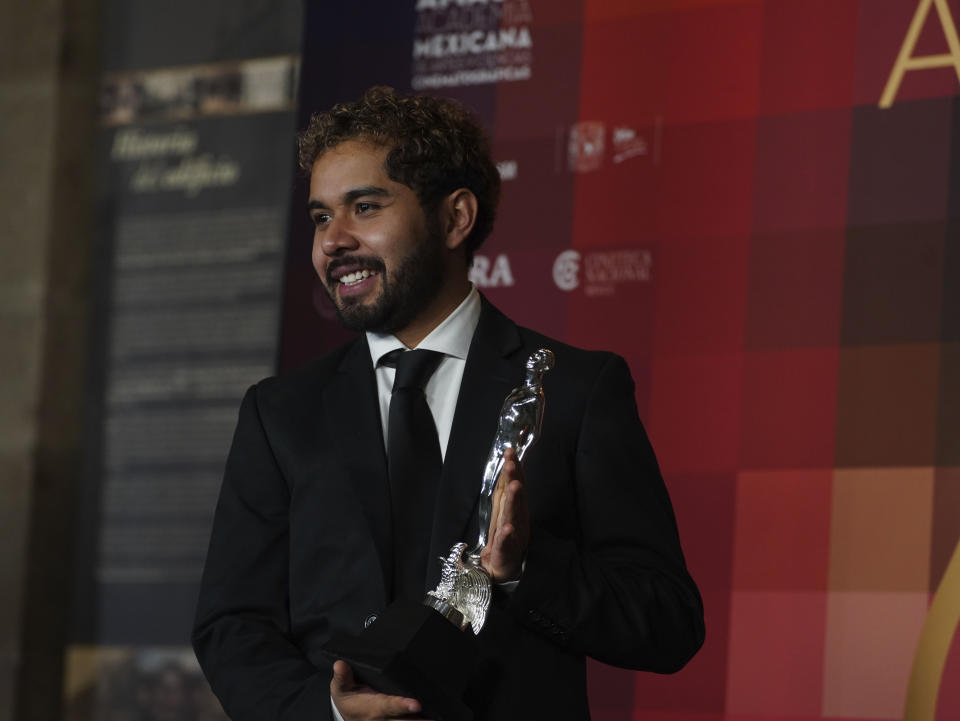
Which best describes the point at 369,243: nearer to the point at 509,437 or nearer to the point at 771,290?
the point at 509,437

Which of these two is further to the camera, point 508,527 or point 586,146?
point 586,146

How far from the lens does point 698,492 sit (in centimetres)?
353

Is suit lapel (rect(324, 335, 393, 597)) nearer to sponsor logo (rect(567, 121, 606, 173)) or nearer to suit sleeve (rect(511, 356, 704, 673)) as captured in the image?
suit sleeve (rect(511, 356, 704, 673))

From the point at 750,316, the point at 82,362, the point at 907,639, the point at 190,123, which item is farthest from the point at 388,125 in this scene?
the point at 82,362

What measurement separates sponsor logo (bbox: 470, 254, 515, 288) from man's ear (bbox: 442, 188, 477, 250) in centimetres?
118

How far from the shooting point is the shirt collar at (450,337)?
2561 mm

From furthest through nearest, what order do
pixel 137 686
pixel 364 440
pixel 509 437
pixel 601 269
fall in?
pixel 137 686 < pixel 601 269 < pixel 364 440 < pixel 509 437

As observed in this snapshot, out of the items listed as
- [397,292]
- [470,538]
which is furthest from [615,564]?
[397,292]

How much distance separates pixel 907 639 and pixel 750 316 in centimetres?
84

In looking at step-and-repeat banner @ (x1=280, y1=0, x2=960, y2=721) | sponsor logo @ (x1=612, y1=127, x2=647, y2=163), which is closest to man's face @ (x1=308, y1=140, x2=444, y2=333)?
step-and-repeat banner @ (x1=280, y1=0, x2=960, y2=721)

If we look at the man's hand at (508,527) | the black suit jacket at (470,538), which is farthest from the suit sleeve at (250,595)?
the man's hand at (508,527)

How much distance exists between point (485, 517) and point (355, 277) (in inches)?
22.3

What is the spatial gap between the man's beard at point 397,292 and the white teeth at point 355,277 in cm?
1

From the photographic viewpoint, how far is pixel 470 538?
7.73 ft
